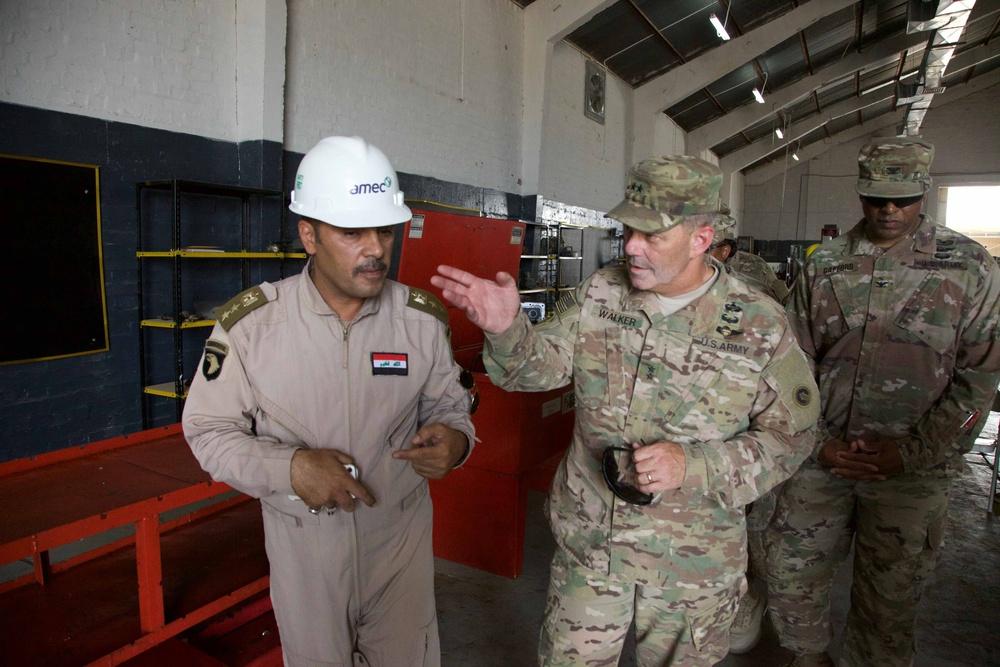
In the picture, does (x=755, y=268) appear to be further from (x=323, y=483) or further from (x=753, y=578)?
(x=323, y=483)

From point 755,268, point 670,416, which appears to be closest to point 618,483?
point 670,416

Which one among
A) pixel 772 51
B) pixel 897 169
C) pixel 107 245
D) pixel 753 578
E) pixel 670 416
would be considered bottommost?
pixel 753 578

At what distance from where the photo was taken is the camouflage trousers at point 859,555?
7.55 ft

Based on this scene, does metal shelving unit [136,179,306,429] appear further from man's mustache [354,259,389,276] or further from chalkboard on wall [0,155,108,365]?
man's mustache [354,259,389,276]

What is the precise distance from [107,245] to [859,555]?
4474 millimetres

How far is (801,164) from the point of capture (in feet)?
66.9

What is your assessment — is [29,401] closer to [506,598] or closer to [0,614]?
[0,614]

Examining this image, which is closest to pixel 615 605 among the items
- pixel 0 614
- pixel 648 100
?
pixel 0 614

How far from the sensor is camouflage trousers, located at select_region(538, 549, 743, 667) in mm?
1729

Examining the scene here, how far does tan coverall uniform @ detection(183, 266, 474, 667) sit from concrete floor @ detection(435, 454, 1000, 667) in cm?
126

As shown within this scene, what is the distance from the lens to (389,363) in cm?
169

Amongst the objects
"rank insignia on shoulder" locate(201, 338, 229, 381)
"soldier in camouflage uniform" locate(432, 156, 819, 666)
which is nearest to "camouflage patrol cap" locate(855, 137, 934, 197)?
"soldier in camouflage uniform" locate(432, 156, 819, 666)

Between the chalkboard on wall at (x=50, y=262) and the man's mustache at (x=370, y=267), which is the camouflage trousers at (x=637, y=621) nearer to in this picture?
the man's mustache at (x=370, y=267)

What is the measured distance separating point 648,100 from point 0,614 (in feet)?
37.3
